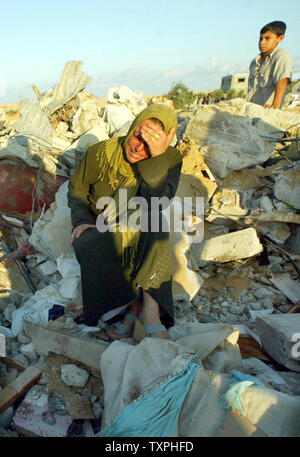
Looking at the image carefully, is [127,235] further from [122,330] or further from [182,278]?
[182,278]

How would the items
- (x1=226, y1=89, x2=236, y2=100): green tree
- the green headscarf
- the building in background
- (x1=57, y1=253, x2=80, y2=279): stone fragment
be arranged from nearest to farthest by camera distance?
the green headscarf < (x1=57, y1=253, x2=80, y2=279): stone fragment < (x1=226, y1=89, x2=236, y2=100): green tree < the building in background

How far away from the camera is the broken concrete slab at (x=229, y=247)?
274 cm

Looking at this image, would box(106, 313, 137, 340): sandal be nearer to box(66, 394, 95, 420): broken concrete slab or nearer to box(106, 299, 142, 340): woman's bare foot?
box(106, 299, 142, 340): woman's bare foot

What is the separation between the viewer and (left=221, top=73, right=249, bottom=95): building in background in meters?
22.4

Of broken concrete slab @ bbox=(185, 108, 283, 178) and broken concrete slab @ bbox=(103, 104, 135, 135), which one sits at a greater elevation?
broken concrete slab @ bbox=(103, 104, 135, 135)

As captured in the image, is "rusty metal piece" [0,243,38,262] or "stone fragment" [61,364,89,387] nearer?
"stone fragment" [61,364,89,387]

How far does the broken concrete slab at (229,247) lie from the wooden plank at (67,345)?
1.47 metres

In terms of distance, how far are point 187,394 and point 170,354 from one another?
22 centimetres

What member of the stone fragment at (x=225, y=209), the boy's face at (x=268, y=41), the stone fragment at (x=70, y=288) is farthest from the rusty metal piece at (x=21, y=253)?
the boy's face at (x=268, y=41)

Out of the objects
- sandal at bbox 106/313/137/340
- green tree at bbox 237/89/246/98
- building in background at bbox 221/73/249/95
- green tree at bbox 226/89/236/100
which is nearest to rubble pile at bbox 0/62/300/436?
sandal at bbox 106/313/137/340

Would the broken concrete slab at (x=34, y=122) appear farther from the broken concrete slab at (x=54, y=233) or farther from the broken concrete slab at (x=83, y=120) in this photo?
the broken concrete slab at (x=54, y=233)

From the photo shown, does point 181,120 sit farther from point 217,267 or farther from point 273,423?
point 273,423

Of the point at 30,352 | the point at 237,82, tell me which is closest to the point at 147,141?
the point at 30,352

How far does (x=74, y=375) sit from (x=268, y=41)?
192 inches
